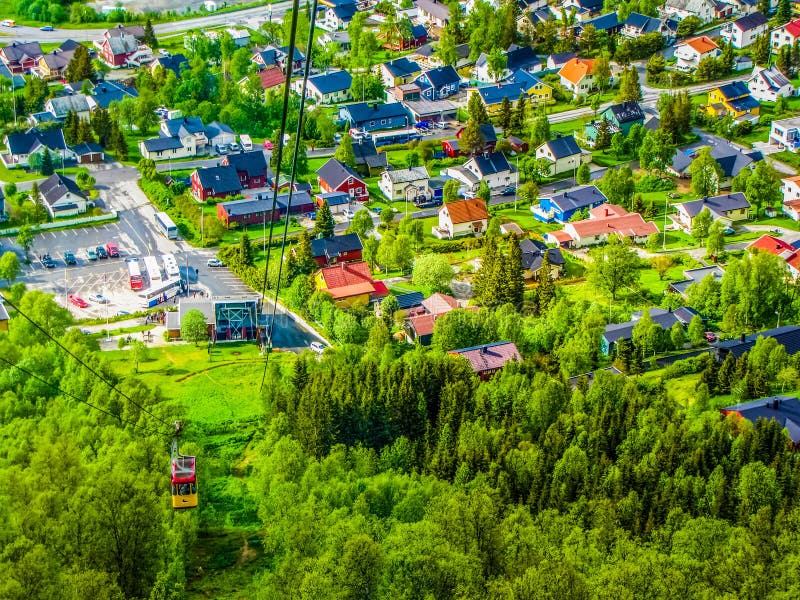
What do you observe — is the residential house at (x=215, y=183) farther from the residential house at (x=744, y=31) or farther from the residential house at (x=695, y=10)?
the residential house at (x=695, y=10)

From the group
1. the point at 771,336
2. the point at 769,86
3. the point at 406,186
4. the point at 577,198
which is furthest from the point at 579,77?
the point at 771,336

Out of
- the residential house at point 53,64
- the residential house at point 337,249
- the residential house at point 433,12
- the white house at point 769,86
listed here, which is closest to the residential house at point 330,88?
the residential house at point 433,12

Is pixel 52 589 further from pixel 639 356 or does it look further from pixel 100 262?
pixel 100 262

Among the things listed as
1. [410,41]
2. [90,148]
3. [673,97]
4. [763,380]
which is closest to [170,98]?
[90,148]

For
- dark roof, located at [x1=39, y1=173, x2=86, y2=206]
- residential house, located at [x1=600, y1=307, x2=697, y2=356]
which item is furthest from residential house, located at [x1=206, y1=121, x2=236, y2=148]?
residential house, located at [x1=600, y1=307, x2=697, y2=356]

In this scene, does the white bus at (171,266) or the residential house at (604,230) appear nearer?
the white bus at (171,266)

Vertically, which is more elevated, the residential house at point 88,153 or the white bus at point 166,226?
Result: the residential house at point 88,153

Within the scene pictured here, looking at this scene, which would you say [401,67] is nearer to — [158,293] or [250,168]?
[250,168]
